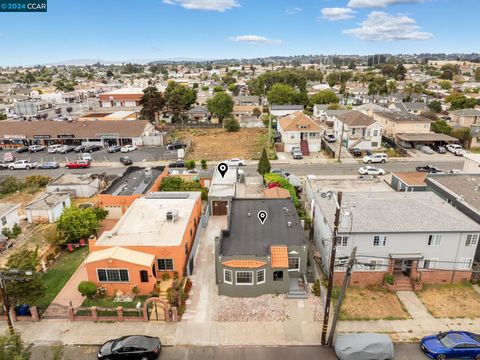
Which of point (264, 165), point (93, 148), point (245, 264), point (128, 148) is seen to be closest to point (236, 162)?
point (264, 165)

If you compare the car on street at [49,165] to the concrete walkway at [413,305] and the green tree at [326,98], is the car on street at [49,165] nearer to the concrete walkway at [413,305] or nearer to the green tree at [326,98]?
the concrete walkway at [413,305]

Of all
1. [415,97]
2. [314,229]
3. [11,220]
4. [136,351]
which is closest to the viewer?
[136,351]

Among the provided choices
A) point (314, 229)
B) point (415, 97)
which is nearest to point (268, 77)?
point (415, 97)

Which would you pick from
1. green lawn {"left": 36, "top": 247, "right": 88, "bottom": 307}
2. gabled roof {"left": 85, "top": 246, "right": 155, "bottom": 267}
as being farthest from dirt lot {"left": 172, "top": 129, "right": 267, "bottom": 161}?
gabled roof {"left": 85, "top": 246, "right": 155, "bottom": 267}

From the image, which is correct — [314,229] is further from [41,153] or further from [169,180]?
[41,153]

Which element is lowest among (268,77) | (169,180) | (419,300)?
(419,300)
